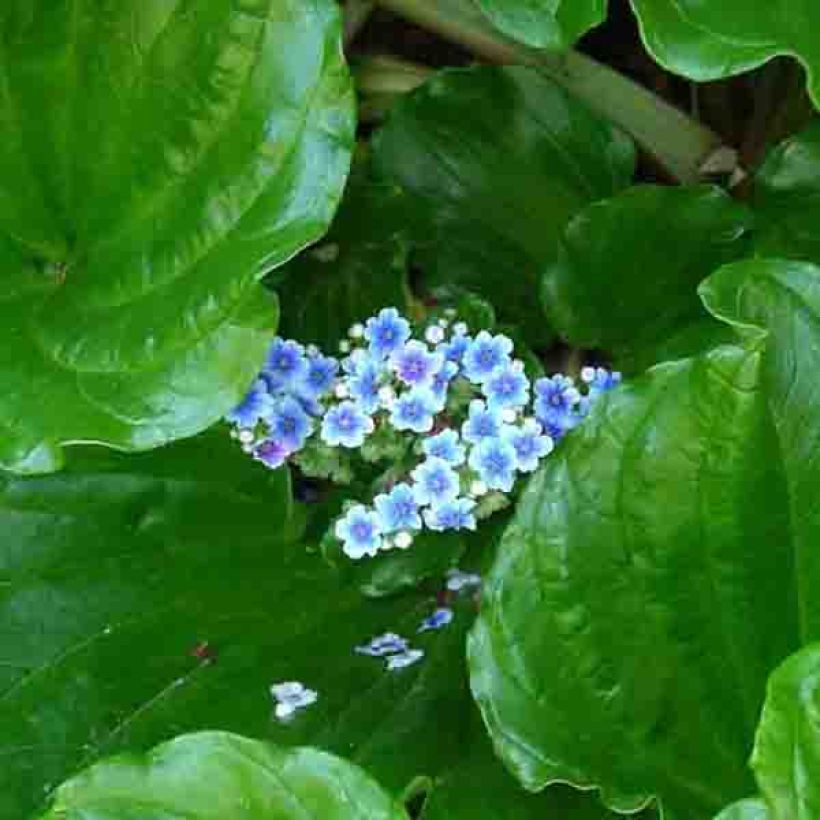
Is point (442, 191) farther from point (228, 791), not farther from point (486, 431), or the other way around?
point (228, 791)

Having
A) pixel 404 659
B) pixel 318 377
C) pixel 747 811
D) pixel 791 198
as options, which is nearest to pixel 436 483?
pixel 318 377

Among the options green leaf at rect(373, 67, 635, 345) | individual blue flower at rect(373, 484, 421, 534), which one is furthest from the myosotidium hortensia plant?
green leaf at rect(373, 67, 635, 345)

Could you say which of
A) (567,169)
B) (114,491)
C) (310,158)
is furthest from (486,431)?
(567,169)

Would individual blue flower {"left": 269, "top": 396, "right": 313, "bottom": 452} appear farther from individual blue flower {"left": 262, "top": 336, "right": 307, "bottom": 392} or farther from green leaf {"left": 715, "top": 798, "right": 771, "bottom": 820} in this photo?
green leaf {"left": 715, "top": 798, "right": 771, "bottom": 820}

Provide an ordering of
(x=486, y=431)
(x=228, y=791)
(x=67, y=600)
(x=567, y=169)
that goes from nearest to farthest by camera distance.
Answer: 1. (x=228, y=791)
2. (x=486, y=431)
3. (x=67, y=600)
4. (x=567, y=169)

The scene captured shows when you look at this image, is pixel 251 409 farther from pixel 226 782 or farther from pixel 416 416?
pixel 226 782

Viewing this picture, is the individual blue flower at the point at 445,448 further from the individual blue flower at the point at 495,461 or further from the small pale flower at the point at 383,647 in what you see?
the small pale flower at the point at 383,647

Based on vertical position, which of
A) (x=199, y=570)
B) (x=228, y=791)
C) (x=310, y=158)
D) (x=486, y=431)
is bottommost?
(x=199, y=570)
